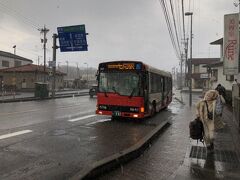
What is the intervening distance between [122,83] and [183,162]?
7829 millimetres

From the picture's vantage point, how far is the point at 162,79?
20.2 metres

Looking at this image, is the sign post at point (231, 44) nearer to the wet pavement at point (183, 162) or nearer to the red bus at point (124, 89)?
the red bus at point (124, 89)

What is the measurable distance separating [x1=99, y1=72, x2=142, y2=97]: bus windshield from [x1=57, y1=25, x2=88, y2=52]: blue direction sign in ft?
63.3

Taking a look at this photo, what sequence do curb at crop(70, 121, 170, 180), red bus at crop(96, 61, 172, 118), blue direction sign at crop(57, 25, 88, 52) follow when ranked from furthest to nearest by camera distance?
1. blue direction sign at crop(57, 25, 88, 52)
2. red bus at crop(96, 61, 172, 118)
3. curb at crop(70, 121, 170, 180)

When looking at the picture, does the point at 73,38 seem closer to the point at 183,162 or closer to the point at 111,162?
the point at 183,162

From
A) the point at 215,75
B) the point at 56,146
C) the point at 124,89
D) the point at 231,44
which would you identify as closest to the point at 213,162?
the point at 56,146

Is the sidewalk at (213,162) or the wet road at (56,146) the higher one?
the wet road at (56,146)

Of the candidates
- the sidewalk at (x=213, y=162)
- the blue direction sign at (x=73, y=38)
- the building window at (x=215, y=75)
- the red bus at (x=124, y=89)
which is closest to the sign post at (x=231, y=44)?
the red bus at (x=124, y=89)

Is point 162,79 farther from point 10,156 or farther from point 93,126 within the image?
point 10,156

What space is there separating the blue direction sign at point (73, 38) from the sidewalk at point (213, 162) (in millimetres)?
25438

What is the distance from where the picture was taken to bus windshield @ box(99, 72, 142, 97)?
14.9 meters

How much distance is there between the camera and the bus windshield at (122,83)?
48.9 ft

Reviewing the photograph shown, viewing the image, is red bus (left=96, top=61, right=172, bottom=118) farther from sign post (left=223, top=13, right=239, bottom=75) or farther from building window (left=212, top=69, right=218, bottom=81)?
building window (left=212, top=69, right=218, bottom=81)

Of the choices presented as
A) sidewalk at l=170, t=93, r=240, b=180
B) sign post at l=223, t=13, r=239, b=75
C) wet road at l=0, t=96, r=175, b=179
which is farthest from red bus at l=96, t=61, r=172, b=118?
sidewalk at l=170, t=93, r=240, b=180
